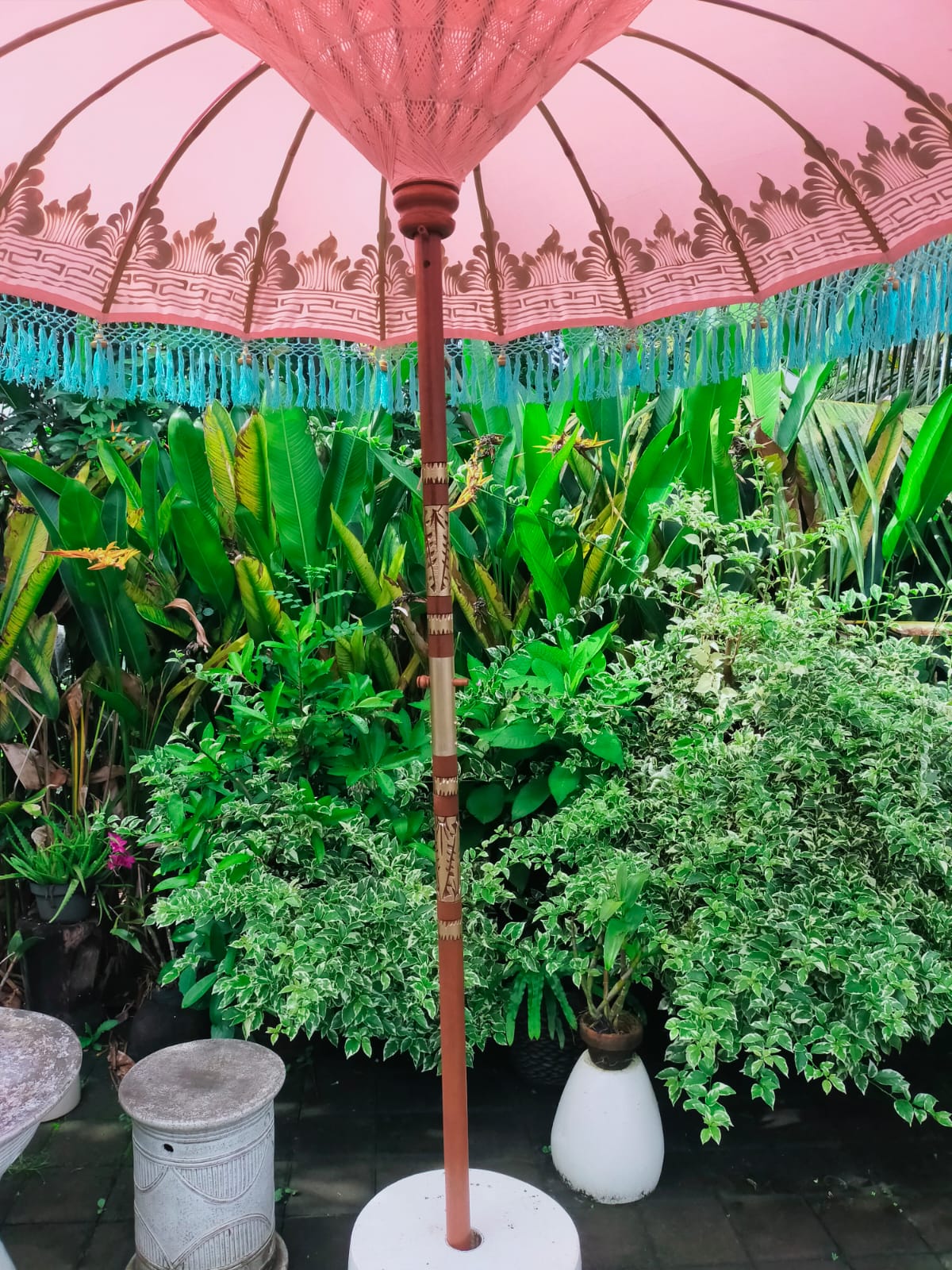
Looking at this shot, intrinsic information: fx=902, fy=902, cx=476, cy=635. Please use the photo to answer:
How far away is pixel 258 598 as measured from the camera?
7.79ft

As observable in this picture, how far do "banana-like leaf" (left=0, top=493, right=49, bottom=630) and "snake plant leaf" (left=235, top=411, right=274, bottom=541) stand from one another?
583 mm

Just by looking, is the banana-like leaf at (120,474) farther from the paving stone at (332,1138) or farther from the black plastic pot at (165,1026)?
the paving stone at (332,1138)

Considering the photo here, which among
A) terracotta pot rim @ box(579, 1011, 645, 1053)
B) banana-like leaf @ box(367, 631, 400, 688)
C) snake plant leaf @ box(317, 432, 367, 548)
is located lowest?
terracotta pot rim @ box(579, 1011, 645, 1053)

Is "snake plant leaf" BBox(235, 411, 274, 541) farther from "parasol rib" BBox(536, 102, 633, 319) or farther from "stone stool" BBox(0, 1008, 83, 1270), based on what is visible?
"stone stool" BBox(0, 1008, 83, 1270)

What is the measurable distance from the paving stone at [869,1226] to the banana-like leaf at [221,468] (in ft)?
7.31

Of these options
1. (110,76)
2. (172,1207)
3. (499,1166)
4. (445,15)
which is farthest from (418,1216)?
(110,76)

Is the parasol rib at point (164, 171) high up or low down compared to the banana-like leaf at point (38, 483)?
up

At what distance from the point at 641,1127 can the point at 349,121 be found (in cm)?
188

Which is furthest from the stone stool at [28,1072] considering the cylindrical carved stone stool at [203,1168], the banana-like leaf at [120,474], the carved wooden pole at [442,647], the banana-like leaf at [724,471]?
the banana-like leaf at [724,471]

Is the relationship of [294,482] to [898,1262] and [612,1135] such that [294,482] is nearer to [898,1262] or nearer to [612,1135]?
[612,1135]

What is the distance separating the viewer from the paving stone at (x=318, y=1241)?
176 centimetres

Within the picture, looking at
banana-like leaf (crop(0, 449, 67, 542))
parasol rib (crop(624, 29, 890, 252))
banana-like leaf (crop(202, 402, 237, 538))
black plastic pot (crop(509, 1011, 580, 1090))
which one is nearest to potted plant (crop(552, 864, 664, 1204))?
black plastic pot (crop(509, 1011, 580, 1090))

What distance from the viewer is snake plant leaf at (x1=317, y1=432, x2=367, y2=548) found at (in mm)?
2465

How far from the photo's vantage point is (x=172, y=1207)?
64.6 inches
